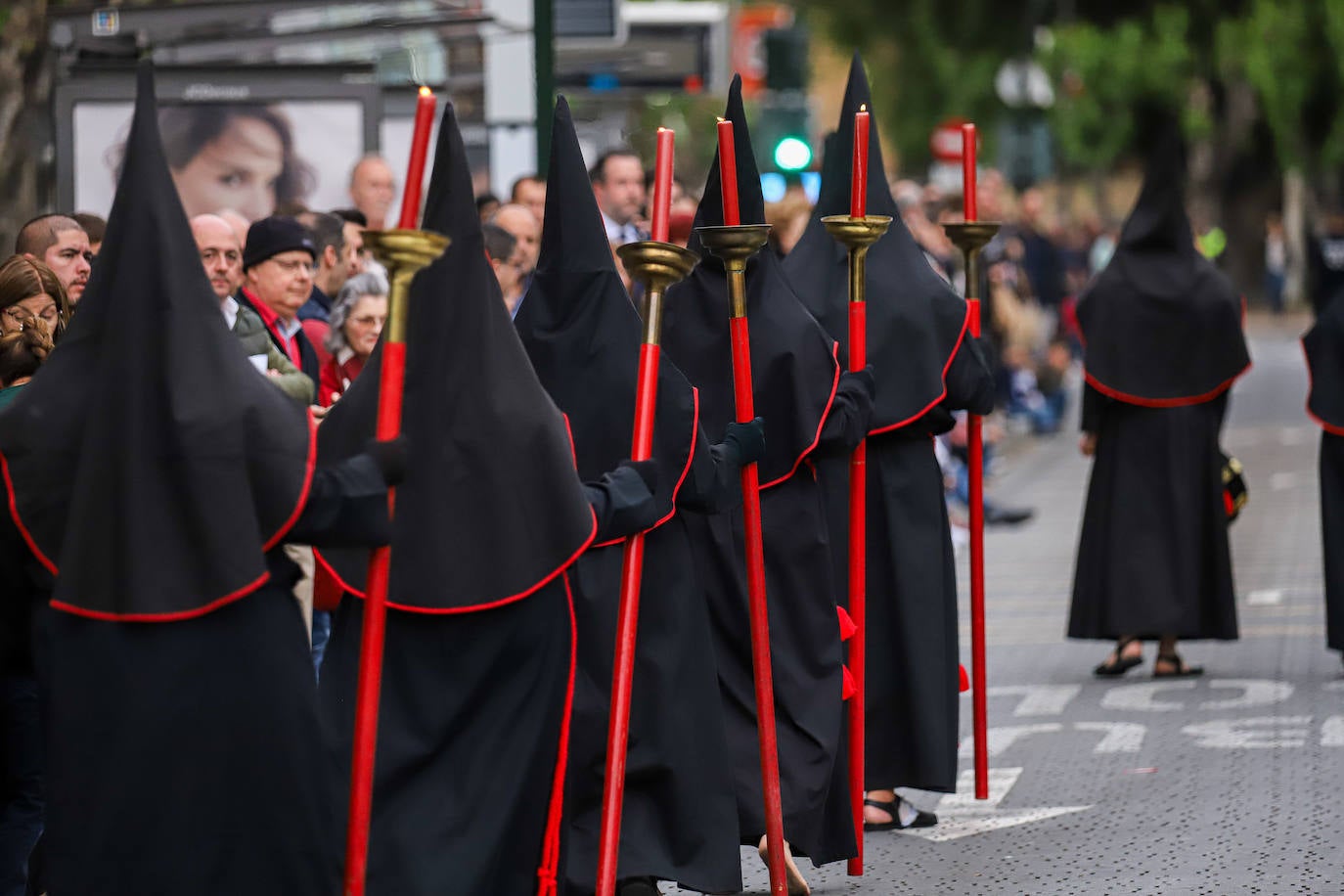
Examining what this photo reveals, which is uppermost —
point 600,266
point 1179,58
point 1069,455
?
point 1179,58

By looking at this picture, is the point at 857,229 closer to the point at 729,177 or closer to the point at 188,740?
the point at 729,177

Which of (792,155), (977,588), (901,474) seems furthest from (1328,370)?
(792,155)

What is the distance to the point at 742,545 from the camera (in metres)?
6.63

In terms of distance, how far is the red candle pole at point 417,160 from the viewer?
14.8 feet

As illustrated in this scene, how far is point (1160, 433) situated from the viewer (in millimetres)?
10641

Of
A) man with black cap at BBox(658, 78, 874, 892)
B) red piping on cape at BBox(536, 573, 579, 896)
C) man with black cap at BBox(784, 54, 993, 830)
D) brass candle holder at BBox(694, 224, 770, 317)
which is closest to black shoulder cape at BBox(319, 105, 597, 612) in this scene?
red piping on cape at BBox(536, 573, 579, 896)

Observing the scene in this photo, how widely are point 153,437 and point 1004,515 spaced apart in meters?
12.7

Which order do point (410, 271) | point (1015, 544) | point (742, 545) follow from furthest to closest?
point (1015, 544), point (742, 545), point (410, 271)

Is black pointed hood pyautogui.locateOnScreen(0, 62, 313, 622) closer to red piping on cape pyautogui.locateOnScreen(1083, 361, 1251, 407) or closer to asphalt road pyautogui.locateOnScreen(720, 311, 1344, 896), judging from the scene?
asphalt road pyautogui.locateOnScreen(720, 311, 1344, 896)

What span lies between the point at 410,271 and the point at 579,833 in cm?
178

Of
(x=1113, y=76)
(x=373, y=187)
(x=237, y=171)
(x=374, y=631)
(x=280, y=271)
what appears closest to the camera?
(x=374, y=631)

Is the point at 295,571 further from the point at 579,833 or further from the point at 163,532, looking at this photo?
the point at 579,833

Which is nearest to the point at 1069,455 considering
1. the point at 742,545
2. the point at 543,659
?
the point at 742,545

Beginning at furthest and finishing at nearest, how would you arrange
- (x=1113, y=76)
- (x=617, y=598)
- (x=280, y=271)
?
(x=1113, y=76), (x=280, y=271), (x=617, y=598)
